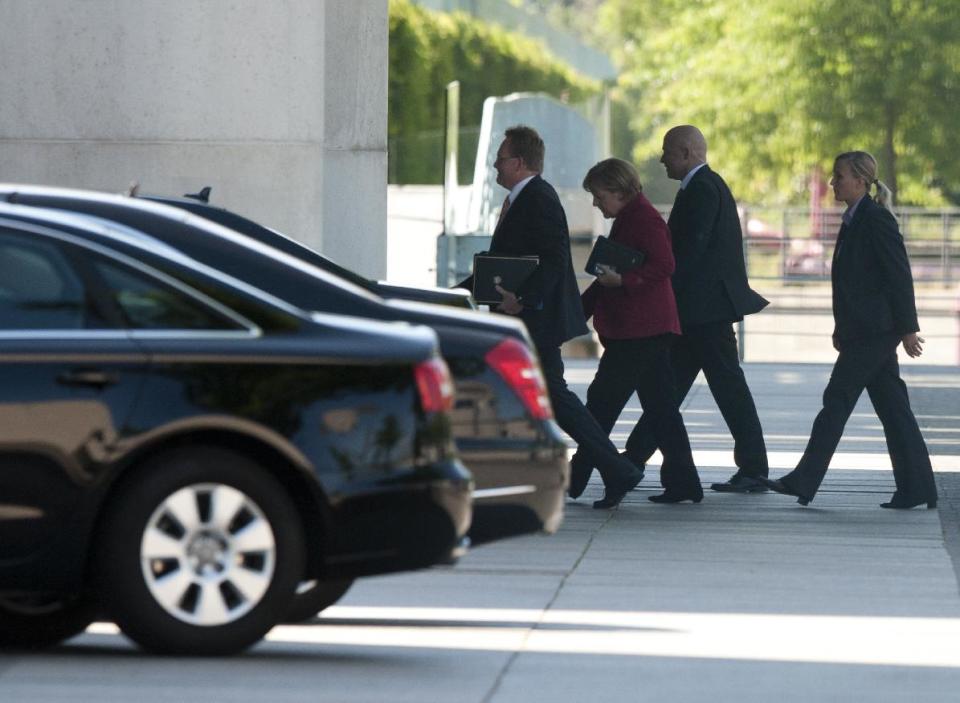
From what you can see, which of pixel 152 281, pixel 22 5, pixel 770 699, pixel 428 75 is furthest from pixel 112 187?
pixel 428 75

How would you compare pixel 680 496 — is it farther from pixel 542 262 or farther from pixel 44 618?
pixel 44 618

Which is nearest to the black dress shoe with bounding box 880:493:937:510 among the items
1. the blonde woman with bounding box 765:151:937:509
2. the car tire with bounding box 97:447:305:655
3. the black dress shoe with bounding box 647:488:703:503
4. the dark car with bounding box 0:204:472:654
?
the blonde woman with bounding box 765:151:937:509

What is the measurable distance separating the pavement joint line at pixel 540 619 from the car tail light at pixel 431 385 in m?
0.79

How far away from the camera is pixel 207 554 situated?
693cm

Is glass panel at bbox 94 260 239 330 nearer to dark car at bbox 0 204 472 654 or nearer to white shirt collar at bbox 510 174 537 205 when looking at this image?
dark car at bbox 0 204 472 654

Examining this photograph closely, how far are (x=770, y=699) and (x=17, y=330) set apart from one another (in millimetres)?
2448

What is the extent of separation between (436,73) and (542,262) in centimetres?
3037

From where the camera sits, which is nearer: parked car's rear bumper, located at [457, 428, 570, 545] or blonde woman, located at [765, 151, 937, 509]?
parked car's rear bumper, located at [457, 428, 570, 545]

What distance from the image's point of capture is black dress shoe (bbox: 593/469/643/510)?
1083 centimetres

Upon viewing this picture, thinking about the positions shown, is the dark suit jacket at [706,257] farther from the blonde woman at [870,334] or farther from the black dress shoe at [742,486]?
the black dress shoe at [742,486]

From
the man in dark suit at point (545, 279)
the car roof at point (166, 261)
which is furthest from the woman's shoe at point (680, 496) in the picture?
the car roof at point (166, 261)

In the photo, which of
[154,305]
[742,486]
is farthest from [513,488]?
[742,486]

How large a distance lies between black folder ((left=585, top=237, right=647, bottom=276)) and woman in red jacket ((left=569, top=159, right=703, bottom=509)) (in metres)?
0.04

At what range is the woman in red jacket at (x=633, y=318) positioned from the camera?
10930mm
